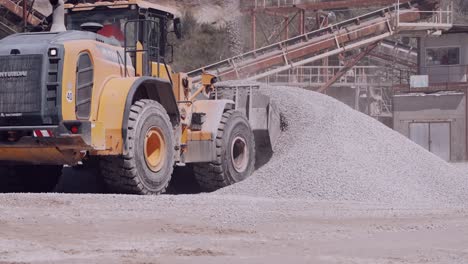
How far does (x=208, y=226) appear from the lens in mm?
10156

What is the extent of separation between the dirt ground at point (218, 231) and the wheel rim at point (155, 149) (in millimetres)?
958

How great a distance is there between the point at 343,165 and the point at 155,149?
3393 mm

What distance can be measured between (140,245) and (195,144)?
6430 millimetres

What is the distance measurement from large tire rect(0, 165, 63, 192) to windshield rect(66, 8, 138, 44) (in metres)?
2.33

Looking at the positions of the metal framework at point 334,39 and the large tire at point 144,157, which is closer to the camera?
the large tire at point 144,157

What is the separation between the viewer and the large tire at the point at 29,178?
1422cm

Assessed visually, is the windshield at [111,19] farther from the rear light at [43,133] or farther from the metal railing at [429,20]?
the metal railing at [429,20]

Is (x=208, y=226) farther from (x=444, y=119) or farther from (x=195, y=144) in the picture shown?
(x=444, y=119)

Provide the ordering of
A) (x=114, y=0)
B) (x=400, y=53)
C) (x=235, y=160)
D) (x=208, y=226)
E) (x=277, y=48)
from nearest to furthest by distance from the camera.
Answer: (x=208, y=226) < (x=114, y=0) < (x=235, y=160) < (x=277, y=48) < (x=400, y=53)

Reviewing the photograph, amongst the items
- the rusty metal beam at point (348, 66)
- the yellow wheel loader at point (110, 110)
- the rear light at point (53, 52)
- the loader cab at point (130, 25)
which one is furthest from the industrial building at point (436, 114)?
the rear light at point (53, 52)

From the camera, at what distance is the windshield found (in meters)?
14.1

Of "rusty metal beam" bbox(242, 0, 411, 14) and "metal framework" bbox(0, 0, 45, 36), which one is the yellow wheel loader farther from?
"rusty metal beam" bbox(242, 0, 411, 14)

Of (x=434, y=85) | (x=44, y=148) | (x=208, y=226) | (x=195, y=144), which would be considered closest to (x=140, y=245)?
(x=208, y=226)

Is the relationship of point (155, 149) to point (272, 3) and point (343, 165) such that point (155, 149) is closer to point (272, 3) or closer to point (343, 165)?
point (343, 165)
